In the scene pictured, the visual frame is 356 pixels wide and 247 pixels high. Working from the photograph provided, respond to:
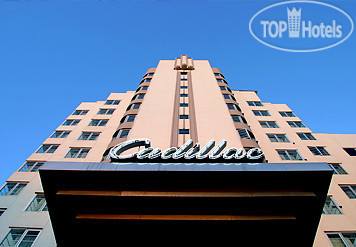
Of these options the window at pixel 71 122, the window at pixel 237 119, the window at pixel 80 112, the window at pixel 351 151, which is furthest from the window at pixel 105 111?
the window at pixel 351 151

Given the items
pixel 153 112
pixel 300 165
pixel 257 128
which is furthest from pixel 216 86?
pixel 300 165

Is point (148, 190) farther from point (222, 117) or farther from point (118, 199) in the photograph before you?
point (222, 117)

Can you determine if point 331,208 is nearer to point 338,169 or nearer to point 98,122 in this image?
point 338,169

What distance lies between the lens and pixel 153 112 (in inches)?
1137

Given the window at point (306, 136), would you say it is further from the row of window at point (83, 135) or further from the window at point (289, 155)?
the row of window at point (83, 135)

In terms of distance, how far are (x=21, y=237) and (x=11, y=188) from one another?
7.02 meters

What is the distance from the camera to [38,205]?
71.2 ft

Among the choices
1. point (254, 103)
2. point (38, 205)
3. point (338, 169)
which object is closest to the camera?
point (38, 205)

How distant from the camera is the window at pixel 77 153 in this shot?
2745 centimetres

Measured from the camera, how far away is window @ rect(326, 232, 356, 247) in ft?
62.4

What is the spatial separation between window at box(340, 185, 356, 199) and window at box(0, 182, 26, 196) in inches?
1318

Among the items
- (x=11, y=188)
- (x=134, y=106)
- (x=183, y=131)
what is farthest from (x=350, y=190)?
(x=11, y=188)

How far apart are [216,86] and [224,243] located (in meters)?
26.1

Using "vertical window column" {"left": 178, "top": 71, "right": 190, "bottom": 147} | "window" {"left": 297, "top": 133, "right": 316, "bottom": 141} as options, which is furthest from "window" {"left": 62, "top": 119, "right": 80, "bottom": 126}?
"window" {"left": 297, "top": 133, "right": 316, "bottom": 141}
